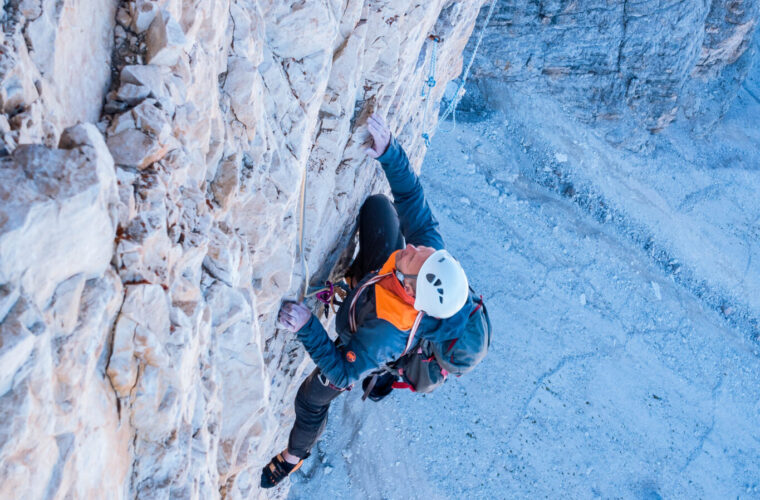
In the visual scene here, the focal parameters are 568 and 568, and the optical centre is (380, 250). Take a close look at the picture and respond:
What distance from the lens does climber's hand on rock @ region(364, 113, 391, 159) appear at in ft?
16.0

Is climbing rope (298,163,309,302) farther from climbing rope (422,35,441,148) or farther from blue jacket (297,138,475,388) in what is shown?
climbing rope (422,35,441,148)

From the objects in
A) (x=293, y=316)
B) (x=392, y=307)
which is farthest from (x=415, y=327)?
(x=293, y=316)

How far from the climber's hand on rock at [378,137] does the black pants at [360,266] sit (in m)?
0.85

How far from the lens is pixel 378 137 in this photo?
493 cm

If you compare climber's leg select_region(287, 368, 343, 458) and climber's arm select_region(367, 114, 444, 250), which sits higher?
climber's arm select_region(367, 114, 444, 250)

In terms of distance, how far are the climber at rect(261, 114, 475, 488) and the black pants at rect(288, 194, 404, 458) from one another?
0.02 meters

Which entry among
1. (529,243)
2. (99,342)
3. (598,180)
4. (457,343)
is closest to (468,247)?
(529,243)

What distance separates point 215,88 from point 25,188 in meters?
1.40

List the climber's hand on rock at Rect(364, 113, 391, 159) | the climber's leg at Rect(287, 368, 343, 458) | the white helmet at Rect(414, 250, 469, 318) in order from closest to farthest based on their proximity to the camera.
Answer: the white helmet at Rect(414, 250, 469, 318) < the climber's hand on rock at Rect(364, 113, 391, 159) < the climber's leg at Rect(287, 368, 343, 458)

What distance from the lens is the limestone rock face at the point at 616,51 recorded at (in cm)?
1396

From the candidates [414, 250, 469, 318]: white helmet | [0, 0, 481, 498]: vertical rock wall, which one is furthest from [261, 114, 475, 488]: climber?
[0, 0, 481, 498]: vertical rock wall

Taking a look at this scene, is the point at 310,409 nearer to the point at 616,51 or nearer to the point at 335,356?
the point at 335,356

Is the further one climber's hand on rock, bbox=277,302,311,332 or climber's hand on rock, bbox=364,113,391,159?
climber's hand on rock, bbox=364,113,391,159

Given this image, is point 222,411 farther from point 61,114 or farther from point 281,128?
point 61,114
